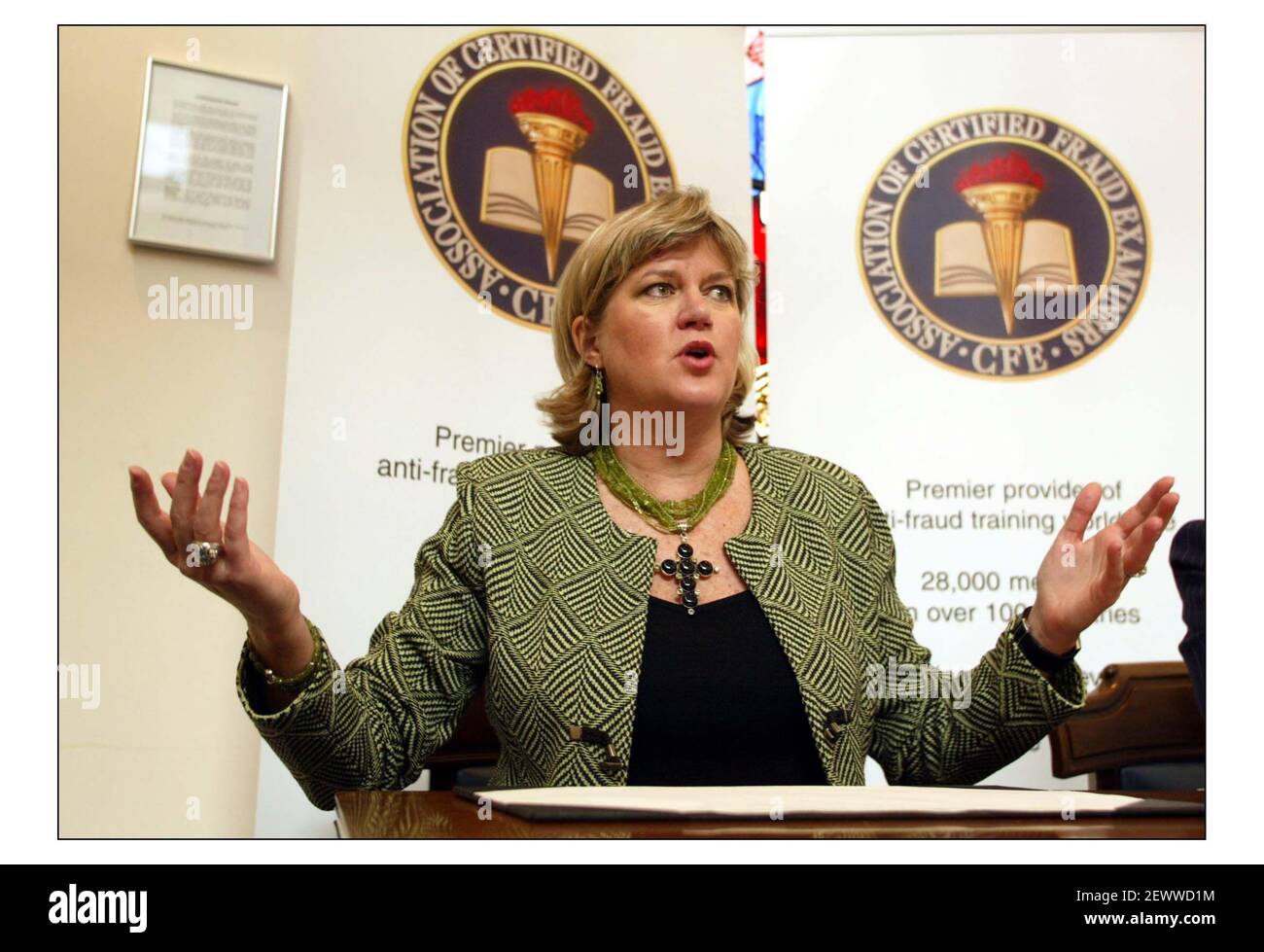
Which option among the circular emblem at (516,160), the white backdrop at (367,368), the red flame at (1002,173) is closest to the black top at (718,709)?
the white backdrop at (367,368)

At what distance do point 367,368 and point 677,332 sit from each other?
133 cm

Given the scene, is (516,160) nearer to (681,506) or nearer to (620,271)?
(620,271)

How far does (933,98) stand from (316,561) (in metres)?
2.51

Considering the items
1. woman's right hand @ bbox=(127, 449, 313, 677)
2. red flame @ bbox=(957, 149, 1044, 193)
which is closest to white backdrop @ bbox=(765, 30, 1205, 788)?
red flame @ bbox=(957, 149, 1044, 193)

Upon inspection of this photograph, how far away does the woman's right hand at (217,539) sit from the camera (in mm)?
1503

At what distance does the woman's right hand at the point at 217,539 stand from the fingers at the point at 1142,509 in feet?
3.84

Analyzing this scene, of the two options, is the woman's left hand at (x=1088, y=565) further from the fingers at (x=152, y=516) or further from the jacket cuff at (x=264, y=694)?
the fingers at (x=152, y=516)

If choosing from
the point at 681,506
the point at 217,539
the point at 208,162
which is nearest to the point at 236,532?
the point at 217,539

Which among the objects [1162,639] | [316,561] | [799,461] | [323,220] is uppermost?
[323,220]

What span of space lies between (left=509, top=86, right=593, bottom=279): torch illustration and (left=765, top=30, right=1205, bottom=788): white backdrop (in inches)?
27.2

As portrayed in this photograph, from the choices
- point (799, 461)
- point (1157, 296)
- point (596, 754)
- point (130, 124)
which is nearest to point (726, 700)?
point (596, 754)
